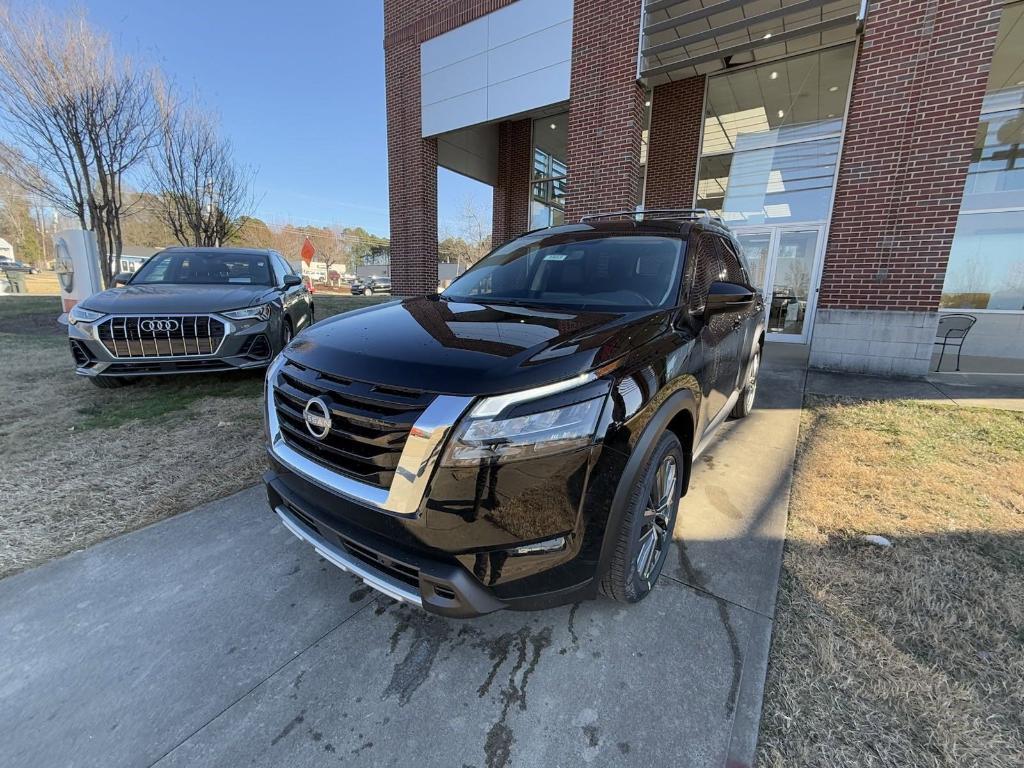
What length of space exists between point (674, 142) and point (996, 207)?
6004 mm

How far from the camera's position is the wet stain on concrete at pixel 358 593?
2113 millimetres

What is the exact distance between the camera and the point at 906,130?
605 cm

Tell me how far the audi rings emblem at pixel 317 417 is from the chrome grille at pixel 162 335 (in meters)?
3.41

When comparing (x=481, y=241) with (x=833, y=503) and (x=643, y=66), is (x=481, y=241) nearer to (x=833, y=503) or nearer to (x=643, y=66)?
(x=643, y=66)

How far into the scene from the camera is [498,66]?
9.09m

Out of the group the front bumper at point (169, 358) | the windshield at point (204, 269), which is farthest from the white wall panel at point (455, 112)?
the front bumper at point (169, 358)

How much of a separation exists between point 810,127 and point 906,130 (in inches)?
132

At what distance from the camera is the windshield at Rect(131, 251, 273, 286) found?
5430 millimetres

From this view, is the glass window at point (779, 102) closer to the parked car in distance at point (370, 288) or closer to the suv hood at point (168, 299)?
the suv hood at point (168, 299)

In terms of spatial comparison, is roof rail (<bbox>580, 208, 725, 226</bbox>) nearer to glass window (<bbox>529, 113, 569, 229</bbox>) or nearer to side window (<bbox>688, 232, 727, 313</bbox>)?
side window (<bbox>688, 232, 727, 313</bbox>)

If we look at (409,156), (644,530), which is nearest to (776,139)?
(409,156)

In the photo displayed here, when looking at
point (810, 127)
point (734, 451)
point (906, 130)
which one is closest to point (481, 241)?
point (810, 127)

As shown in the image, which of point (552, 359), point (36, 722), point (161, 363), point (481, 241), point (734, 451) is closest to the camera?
point (36, 722)

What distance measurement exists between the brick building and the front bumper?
20.4 feet
